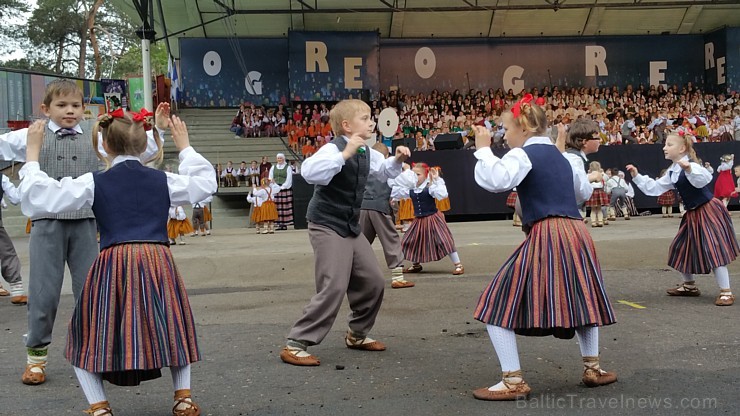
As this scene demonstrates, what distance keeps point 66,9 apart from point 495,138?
35.9m

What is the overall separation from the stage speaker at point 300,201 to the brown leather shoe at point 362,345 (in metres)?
13.9

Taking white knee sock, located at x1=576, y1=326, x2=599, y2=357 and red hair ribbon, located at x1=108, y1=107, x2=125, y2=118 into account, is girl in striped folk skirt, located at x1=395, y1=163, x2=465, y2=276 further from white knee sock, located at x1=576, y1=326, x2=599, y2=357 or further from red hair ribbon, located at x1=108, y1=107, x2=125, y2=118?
red hair ribbon, located at x1=108, y1=107, x2=125, y2=118

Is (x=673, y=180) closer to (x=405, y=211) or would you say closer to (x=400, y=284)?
(x=400, y=284)

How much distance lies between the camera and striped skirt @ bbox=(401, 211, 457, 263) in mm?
9758

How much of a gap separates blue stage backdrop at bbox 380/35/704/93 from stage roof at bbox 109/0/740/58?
427mm

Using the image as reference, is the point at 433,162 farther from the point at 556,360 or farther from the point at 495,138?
the point at 556,360

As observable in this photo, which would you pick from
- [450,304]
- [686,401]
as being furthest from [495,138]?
[686,401]

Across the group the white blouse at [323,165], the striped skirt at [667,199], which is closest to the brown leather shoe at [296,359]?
the white blouse at [323,165]

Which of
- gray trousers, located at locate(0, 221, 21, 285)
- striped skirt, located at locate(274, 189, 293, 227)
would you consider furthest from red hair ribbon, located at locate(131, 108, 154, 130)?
striped skirt, located at locate(274, 189, 293, 227)

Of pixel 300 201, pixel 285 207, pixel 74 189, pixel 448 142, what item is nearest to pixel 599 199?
pixel 448 142

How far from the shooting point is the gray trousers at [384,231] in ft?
28.6

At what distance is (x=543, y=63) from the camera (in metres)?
29.1

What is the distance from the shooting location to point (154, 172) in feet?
12.5

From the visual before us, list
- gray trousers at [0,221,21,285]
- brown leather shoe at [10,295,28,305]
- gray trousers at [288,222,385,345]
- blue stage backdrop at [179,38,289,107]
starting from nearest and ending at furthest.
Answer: gray trousers at [288,222,385,345] → brown leather shoe at [10,295,28,305] → gray trousers at [0,221,21,285] → blue stage backdrop at [179,38,289,107]
